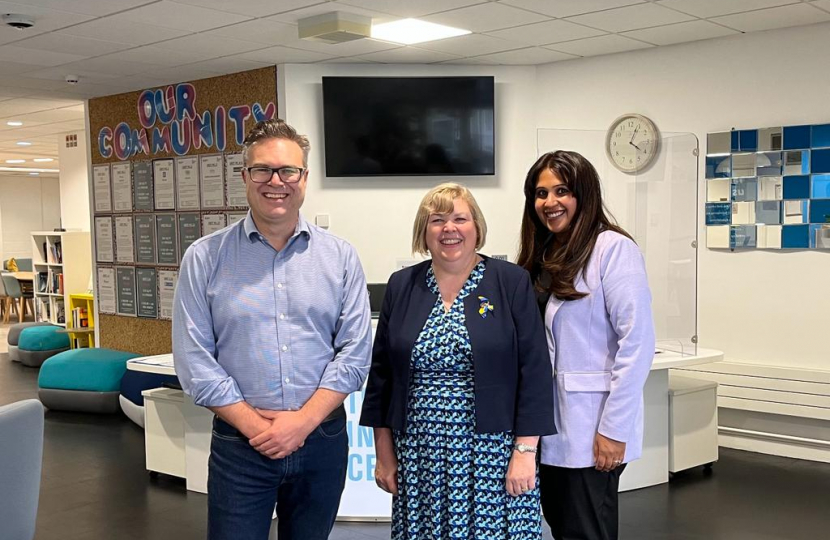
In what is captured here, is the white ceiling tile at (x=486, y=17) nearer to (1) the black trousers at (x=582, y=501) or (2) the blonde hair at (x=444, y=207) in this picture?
(2) the blonde hair at (x=444, y=207)

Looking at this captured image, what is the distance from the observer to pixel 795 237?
505 cm

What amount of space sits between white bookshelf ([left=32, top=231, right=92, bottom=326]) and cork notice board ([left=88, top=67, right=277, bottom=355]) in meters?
1.51

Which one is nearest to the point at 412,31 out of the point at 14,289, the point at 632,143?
the point at 632,143

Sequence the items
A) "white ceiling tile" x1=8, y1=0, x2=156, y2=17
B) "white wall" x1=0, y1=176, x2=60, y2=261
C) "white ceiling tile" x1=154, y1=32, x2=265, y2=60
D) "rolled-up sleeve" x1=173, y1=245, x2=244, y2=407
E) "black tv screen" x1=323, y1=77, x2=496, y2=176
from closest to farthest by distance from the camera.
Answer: "rolled-up sleeve" x1=173, y1=245, x2=244, y2=407 → "white ceiling tile" x1=8, y1=0, x2=156, y2=17 → "white ceiling tile" x1=154, y1=32, x2=265, y2=60 → "black tv screen" x1=323, y1=77, x2=496, y2=176 → "white wall" x1=0, y1=176, x2=60, y2=261

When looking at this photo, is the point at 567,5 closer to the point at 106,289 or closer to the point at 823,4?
the point at 823,4

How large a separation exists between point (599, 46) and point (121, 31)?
308cm

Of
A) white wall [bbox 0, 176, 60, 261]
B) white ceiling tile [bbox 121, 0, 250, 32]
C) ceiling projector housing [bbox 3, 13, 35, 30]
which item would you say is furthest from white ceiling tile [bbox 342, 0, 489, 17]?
white wall [bbox 0, 176, 60, 261]

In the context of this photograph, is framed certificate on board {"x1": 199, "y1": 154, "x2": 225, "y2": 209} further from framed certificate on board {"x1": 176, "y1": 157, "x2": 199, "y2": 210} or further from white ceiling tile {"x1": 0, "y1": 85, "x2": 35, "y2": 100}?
white ceiling tile {"x1": 0, "y1": 85, "x2": 35, "y2": 100}

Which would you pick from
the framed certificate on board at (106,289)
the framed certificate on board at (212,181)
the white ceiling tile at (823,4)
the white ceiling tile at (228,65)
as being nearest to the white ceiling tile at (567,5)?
the white ceiling tile at (823,4)

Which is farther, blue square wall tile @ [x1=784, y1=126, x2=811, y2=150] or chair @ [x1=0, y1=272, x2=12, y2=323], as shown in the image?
chair @ [x1=0, y1=272, x2=12, y2=323]

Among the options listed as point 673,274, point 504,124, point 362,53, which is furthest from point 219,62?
point 673,274

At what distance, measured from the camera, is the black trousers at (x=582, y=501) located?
2215 millimetres

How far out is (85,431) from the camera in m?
6.02

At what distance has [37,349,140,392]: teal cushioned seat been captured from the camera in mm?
6504
